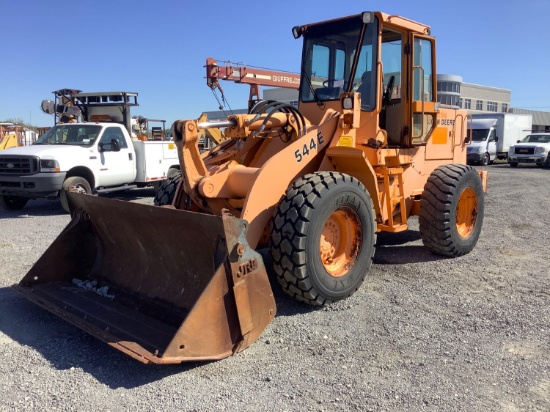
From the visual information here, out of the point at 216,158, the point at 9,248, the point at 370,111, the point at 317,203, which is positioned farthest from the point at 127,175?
the point at 317,203

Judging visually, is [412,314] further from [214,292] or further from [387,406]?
[214,292]

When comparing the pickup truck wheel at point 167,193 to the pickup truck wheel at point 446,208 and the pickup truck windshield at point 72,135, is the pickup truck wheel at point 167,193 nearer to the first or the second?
the pickup truck wheel at point 446,208

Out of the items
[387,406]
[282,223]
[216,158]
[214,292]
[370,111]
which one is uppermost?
[370,111]

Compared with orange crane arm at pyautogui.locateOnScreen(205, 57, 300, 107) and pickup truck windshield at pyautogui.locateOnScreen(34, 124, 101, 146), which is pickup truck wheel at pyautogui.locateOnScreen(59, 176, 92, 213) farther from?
orange crane arm at pyautogui.locateOnScreen(205, 57, 300, 107)

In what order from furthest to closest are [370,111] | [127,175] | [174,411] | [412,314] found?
[127,175]
[370,111]
[412,314]
[174,411]

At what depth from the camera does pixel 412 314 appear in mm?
4672

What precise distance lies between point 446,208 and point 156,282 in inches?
142

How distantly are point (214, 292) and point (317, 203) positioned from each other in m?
1.35

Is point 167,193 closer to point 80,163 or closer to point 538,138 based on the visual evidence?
point 80,163

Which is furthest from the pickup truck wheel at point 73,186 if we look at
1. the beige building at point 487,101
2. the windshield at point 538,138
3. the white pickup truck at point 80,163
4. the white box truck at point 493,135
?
the beige building at point 487,101

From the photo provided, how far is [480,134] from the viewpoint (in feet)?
87.0

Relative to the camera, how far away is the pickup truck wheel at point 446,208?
20.1 feet

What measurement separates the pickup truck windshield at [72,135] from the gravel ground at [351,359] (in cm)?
584

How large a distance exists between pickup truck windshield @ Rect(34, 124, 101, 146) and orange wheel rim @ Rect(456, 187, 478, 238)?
798 centimetres
